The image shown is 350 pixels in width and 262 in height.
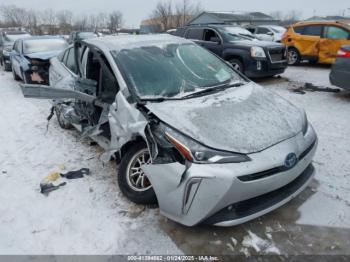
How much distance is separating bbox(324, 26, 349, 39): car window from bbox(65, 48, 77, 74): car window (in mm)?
8676

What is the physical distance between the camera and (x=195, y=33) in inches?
399

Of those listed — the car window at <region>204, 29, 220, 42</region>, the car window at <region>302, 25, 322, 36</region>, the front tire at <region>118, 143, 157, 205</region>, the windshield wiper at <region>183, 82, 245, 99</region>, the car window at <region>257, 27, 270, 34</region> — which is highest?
the car window at <region>257, 27, 270, 34</region>

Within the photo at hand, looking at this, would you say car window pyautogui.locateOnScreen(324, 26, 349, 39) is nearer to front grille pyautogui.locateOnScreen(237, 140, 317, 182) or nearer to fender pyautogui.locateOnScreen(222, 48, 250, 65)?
fender pyautogui.locateOnScreen(222, 48, 250, 65)

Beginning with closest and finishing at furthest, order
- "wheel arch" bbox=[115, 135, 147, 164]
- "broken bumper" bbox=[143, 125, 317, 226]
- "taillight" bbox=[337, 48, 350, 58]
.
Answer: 1. "broken bumper" bbox=[143, 125, 317, 226]
2. "wheel arch" bbox=[115, 135, 147, 164]
3. "taillight" bbox=[337, 48, 350, 58]

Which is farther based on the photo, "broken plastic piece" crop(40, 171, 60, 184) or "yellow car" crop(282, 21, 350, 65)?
"yellow car" crop(282, 21, 350, 65)

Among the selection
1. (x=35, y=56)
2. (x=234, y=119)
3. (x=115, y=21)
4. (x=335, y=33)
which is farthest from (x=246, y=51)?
(x=115, y=21)

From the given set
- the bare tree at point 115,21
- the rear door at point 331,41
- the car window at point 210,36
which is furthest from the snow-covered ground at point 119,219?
the bare tree at point 115,21

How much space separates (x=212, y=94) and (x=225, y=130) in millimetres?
817

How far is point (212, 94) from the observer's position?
137 inches

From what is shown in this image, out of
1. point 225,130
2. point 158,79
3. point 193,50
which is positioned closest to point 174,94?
point 158,79

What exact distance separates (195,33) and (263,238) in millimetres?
8470

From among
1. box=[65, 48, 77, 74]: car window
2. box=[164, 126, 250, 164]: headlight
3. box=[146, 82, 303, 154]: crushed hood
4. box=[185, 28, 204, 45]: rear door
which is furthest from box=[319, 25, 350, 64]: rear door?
box=[164, 126, 250, 164]: headlight

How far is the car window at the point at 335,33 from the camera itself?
10023 millimetres

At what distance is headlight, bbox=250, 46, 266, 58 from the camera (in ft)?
27.5
